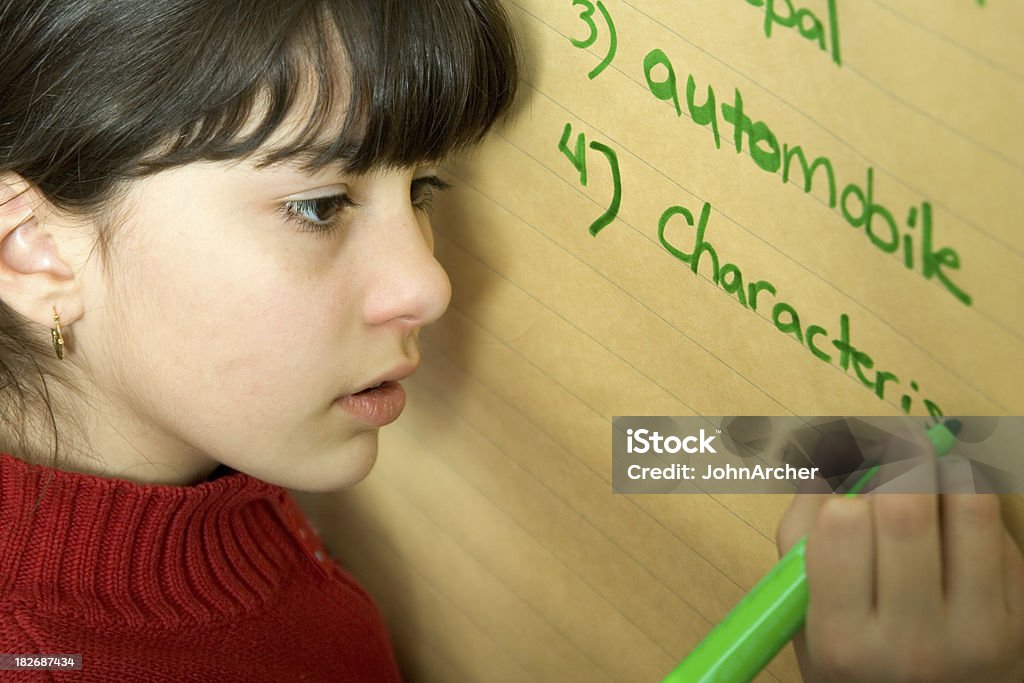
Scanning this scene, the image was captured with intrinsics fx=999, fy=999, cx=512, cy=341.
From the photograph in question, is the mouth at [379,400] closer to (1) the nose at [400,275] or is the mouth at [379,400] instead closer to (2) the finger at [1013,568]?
(1) the nose at [400,275]

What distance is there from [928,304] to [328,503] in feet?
2.22

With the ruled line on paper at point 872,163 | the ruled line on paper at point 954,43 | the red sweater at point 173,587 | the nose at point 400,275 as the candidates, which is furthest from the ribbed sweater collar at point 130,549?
the ruled line on paper at point 954,43

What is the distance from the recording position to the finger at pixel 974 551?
0.46m

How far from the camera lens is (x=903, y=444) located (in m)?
0.48

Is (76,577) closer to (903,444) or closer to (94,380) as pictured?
(94,380)

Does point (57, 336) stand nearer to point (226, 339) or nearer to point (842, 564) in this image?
point (226, 339)

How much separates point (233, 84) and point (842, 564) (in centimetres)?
42

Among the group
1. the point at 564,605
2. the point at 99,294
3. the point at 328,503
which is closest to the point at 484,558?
the point at 564,605

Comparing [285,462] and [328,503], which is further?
[328,503]

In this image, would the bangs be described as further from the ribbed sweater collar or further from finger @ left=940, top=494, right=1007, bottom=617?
finger @ left=940, top=494, right=1007, bottom=617

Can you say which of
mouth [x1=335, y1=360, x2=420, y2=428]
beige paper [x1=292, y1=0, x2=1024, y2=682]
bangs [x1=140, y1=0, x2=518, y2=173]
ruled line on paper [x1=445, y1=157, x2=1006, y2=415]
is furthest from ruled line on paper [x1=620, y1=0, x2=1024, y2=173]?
mouth [x1=335, y1=360, x2=420, y2=428]

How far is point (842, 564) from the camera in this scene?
486mm

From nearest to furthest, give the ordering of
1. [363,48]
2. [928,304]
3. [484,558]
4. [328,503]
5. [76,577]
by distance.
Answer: [928,304], [363,48], [76,577], [484,558], [328,503]

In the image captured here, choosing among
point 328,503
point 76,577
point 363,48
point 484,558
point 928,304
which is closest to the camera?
point 928,304
